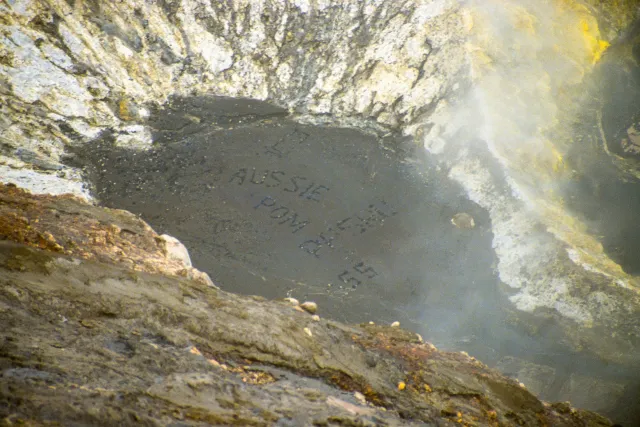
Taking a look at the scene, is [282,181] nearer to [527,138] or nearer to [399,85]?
[399,85]

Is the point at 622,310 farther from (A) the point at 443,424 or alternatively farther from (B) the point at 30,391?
(B) the point at 30,391

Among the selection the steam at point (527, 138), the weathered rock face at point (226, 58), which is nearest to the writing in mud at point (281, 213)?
the weathered rock face at point (226, 58)

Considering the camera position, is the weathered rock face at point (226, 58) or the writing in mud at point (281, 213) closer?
the writing in mud at point (281, 213)

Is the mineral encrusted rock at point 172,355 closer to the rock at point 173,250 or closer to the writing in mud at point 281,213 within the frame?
the rock at point 173,250

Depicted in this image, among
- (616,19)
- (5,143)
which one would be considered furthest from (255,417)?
(616,19)

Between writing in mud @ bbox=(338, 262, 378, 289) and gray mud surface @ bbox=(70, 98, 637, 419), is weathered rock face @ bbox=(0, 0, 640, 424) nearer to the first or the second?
gray mud surface @ bbox=(70, 98, 637, 419)

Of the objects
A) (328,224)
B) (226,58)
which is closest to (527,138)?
(328,224)
